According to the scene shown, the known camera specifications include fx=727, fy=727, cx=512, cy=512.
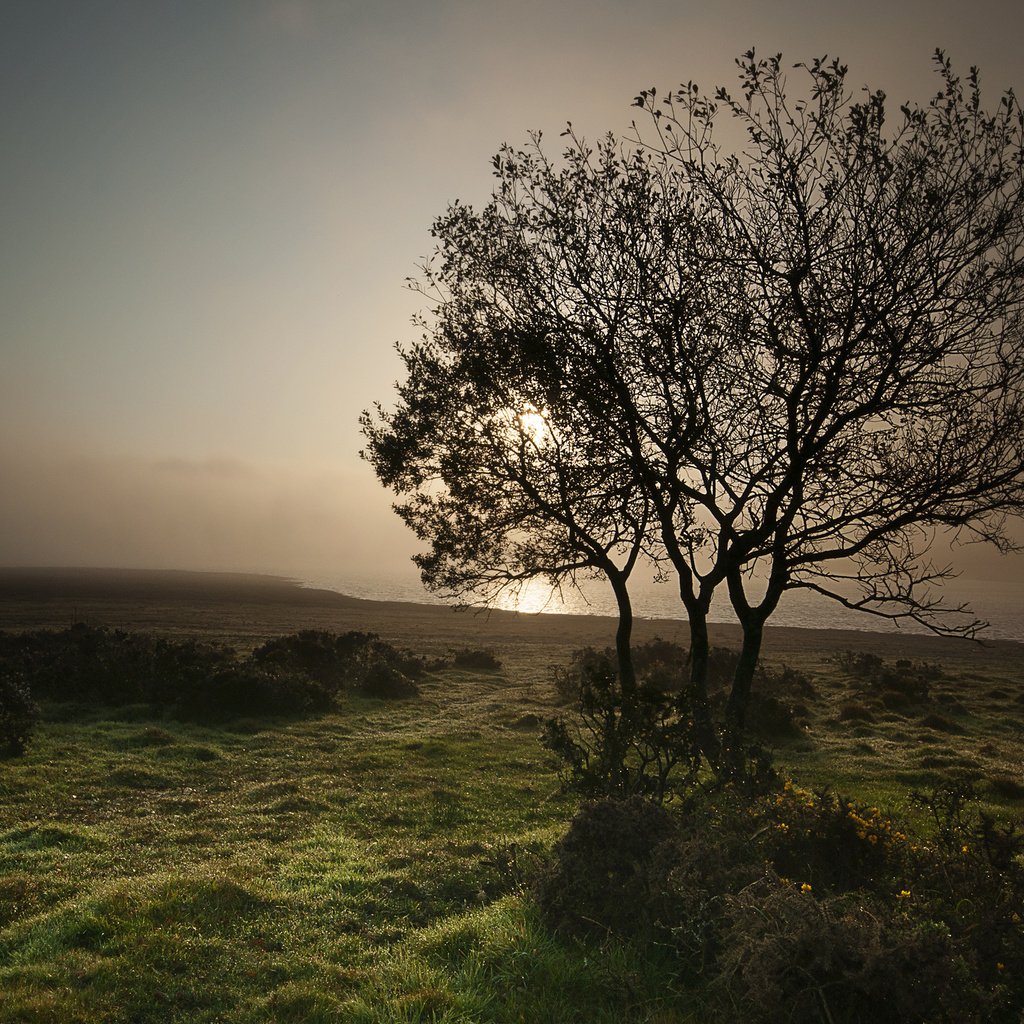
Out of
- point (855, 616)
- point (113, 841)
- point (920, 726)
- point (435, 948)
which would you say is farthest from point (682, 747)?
point (855, 616)

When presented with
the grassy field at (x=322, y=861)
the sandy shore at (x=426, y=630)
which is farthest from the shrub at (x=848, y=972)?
the sandy shore at (x=426, y=630)

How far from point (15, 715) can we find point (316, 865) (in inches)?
532

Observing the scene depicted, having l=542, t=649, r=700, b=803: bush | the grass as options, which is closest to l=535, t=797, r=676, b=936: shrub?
the grass

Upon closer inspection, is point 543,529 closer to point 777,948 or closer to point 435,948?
point 435,948

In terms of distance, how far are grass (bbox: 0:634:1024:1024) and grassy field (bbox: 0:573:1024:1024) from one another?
3 cm

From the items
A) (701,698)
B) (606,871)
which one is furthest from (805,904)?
(701,698)

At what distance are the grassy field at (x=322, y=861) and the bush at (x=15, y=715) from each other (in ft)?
1.61

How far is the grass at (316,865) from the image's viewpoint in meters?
6.13

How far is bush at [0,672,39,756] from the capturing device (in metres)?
18.4

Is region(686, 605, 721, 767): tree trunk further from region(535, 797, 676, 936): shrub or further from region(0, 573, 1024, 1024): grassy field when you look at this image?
region(535, 797, 676, 936): shrub

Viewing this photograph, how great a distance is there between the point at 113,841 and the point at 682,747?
372 inches

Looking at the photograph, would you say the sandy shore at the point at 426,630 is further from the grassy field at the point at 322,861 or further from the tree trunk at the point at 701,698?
the tree trunk at the point at 701,698

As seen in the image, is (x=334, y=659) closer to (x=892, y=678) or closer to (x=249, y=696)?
(x=249, y=696)

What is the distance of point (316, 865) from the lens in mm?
10891
